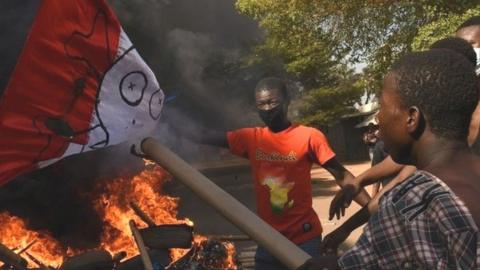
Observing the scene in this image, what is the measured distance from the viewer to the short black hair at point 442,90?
61.3 inches

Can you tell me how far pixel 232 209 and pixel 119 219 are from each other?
16.9 ft

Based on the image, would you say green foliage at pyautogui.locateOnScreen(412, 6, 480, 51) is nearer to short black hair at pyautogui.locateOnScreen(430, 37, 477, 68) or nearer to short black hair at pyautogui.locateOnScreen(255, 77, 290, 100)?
short black hair at pyautogui.locateOnScreen(255, 77, 290, 100)

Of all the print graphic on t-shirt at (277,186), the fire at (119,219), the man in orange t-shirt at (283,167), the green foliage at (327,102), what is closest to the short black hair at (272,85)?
the man in orange t-shirt at (283,167)

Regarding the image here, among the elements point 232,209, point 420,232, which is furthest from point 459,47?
point 420,232

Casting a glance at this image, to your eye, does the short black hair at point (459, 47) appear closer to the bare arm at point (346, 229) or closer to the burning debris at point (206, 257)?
the bare arm at point (346, 229)

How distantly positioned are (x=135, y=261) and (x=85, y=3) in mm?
1551

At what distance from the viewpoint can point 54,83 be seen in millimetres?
2582

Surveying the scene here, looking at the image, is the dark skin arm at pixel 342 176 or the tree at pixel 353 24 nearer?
the dark skin arm at pixel 342 176

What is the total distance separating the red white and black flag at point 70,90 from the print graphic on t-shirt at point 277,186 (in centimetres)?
103

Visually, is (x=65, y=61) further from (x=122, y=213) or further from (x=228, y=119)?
(x=228, y=119)

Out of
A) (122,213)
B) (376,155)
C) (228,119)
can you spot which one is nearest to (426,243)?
(376,155)

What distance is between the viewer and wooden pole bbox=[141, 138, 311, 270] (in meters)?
2.23

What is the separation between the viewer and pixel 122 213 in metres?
7.40

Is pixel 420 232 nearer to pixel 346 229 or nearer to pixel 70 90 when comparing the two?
pixel 346 229
